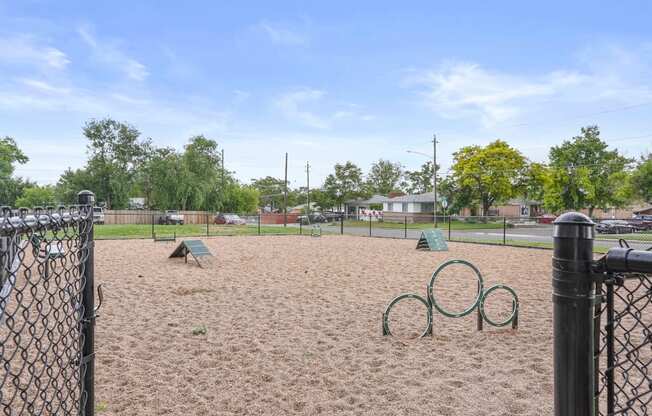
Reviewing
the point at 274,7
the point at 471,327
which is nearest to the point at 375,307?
the point at 471,327

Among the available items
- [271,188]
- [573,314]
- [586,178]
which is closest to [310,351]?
[573,314]

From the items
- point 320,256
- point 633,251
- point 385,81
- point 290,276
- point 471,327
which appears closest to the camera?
point 633,251

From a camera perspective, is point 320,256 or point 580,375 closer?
point 580,375

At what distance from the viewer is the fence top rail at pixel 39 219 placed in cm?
143

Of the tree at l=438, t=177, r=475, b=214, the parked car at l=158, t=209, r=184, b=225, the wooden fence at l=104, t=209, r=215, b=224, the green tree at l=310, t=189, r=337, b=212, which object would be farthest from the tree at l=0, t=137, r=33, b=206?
the tree at l=438, t=177, r=475, b=214

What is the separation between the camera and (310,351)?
4.73m

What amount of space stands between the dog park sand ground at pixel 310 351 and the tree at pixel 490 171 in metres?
34.8

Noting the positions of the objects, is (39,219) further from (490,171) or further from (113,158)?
(113,158)

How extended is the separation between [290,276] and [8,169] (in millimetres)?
57443

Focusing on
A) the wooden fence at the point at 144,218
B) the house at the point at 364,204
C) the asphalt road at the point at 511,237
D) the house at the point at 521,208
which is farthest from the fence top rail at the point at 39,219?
the house at the point at 521,208

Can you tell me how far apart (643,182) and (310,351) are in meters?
36.7

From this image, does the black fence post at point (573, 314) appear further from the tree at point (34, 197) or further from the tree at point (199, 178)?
the tree at point (34, 197)

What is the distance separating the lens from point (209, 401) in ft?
11.6

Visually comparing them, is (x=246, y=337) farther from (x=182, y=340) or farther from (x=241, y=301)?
(x=241, y=301)
